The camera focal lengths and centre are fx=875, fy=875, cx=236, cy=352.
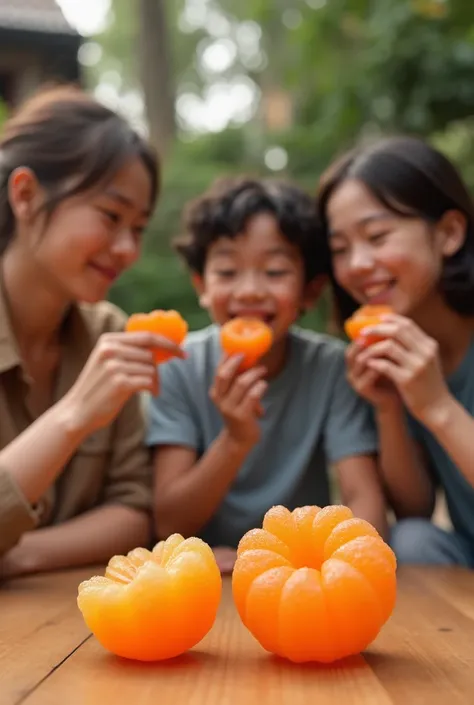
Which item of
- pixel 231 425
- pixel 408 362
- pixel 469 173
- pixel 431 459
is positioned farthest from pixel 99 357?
pixel 469 173

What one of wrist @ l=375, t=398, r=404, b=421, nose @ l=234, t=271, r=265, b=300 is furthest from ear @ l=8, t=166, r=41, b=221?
wrist @ l=375, t=398, r=404, b=421

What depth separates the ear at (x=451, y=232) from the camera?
2895mm

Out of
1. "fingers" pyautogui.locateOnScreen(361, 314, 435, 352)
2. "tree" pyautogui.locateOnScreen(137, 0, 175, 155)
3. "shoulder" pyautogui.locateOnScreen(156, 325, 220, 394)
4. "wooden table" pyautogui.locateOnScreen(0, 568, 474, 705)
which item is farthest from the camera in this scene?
"tree" pyautogui.locateOnScreen(137, 0, 175, 155)

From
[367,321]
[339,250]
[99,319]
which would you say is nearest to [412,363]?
[367,321]

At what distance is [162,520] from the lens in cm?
268

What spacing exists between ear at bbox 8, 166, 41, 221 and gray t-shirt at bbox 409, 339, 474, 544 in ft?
4.72

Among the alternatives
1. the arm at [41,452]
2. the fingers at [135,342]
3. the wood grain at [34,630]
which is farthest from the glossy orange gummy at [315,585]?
the fingers at [135,342]

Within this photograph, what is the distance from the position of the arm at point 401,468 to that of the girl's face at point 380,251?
349mm

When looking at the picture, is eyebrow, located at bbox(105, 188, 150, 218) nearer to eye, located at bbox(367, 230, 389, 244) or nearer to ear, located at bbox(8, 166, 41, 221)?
ear, located at bbox(8, 166, 41, 221)

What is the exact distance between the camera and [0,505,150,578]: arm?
2.29 metres

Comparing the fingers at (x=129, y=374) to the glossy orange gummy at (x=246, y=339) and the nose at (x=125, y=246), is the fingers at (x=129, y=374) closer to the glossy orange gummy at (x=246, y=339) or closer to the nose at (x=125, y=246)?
→ the glossy orange gummy at (x=246, y=339)

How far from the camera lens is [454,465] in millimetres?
2824

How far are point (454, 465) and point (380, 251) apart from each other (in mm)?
734

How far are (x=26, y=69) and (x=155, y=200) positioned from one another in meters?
5.75
